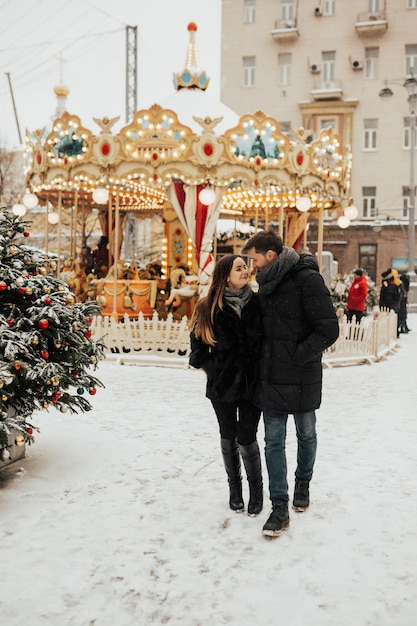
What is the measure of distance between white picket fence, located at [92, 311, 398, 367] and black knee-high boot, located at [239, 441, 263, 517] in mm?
7129

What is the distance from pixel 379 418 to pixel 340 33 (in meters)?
37.3

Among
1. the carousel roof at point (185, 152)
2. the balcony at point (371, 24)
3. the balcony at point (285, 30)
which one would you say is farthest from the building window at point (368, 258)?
the carousel roof at point (185, 152)

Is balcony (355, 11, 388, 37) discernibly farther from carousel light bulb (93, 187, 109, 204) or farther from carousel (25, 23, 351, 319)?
carousel light bulb (93, 187, 109, 204)

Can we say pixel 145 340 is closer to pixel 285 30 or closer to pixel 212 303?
pixel 212 303

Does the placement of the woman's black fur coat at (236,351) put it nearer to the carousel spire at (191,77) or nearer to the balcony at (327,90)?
the carousel spire at (191,77)

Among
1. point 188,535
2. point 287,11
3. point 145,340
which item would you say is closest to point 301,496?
point 188,535

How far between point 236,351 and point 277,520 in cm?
118

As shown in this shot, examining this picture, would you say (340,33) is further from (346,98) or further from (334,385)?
(334,385)

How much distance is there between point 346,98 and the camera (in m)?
39.2

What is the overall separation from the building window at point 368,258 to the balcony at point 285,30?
46.3 ft

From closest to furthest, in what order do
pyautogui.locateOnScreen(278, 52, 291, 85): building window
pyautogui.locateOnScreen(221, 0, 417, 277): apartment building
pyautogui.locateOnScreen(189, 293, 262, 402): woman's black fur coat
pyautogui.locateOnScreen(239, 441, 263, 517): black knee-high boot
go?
1. pyautogui.locateOnScreen(189, 293, 262, 402): woman's black fur coat
2. pyautogui.locateOnScreen(239, 441, 263, 517): black knee-high boot
3. pyautogui.locateOnScreen(221, 0, 417, 277): apartment building
4. pyautogui.locateOnScreen(278, 52, 291, 85): building window

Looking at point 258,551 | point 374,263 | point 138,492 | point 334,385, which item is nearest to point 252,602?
point 258,551

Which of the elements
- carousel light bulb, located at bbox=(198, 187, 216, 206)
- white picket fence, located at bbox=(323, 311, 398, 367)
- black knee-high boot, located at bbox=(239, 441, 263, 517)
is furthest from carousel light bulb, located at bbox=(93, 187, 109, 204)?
black knee-high boot, located at bbox=(239, 441, 263, 517)

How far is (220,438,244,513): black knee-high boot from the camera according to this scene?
4.62 m
